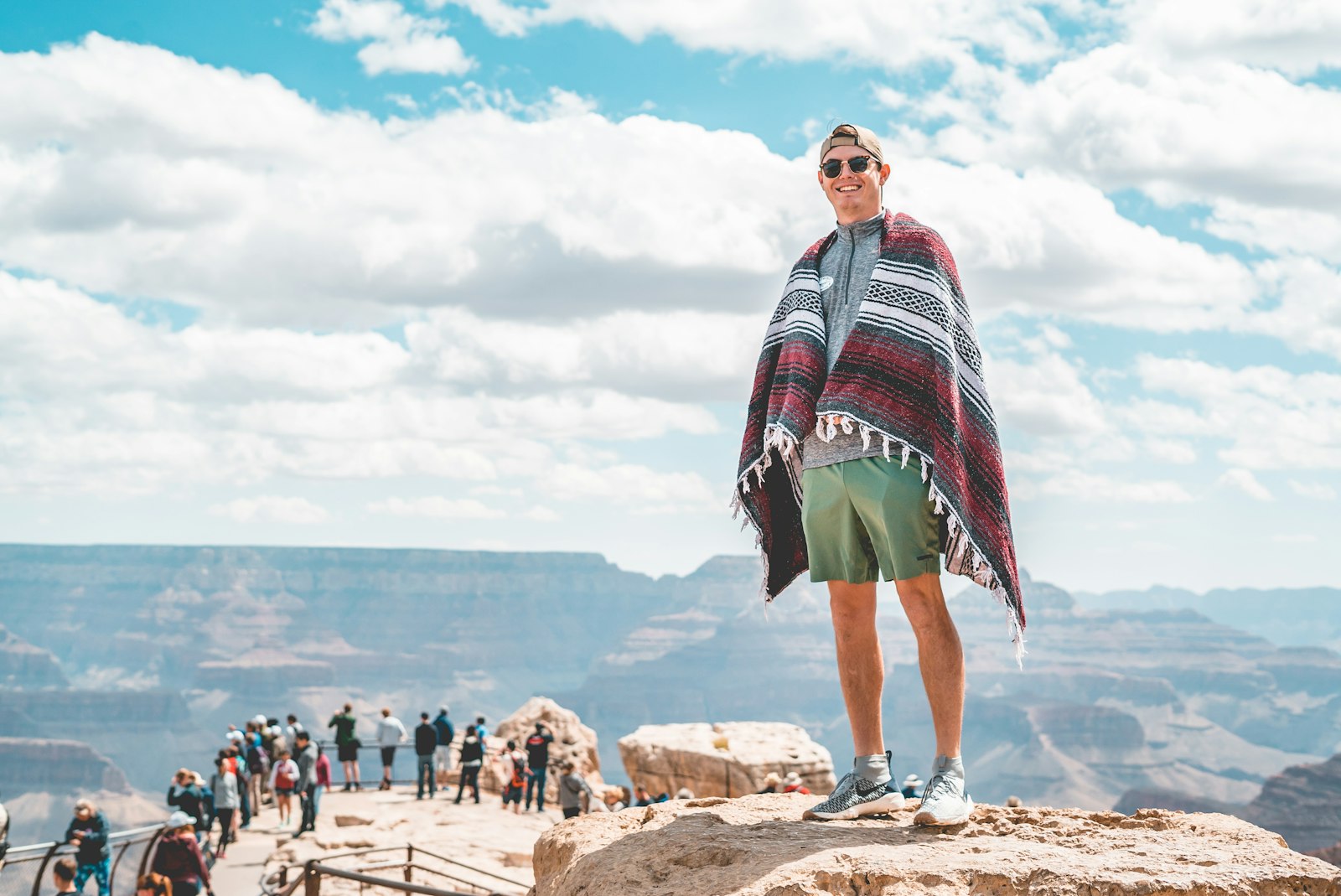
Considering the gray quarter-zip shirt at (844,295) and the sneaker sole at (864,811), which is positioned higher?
the gray quarter-zip shirt at (844,295)

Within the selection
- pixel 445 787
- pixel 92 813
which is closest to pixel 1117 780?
pixel 445 787

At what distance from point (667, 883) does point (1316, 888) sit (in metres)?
1.60

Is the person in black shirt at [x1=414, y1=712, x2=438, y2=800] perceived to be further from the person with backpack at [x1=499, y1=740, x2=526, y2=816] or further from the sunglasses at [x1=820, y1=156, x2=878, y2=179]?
the sunglasses at [x1=820, y1=156, x2=878, y2=179]

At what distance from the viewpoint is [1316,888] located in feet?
9.67

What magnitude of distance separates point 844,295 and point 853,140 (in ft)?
1.72

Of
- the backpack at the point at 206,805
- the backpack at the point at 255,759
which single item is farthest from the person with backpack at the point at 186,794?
the backpack at the point at 255,759

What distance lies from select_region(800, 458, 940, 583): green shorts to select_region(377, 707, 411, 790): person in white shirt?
60.4 feet

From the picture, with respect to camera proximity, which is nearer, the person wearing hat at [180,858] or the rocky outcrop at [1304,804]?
the person wearing hat at [180,858]

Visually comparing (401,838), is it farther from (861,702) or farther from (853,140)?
(853,140)

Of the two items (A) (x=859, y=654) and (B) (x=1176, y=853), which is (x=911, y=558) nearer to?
(A) (x=859, y=654)

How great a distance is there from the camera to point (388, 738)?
23.1 metres

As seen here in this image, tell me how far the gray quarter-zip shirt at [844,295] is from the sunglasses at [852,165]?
0.55 feet

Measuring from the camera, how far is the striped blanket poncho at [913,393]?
3711 millimetres

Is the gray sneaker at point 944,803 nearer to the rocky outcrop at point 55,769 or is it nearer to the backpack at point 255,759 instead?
the backpack at point 255,759
